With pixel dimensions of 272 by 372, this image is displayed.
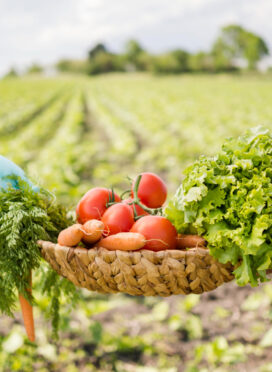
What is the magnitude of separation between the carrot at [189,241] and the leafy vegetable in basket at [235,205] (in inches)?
1.6

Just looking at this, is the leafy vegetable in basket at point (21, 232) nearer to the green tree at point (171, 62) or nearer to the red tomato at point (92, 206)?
the red tomato at point (92, 206)

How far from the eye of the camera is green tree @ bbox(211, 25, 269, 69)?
290 ft

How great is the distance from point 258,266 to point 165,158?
9.22m

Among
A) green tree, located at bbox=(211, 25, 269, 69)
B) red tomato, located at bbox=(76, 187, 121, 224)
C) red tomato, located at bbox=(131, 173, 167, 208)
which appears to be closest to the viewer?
red tomato, located at bbox=(76, 187, 121, 224)

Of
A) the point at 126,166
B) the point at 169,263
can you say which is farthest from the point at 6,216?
the point at 126,166

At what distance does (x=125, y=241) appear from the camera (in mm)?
1945

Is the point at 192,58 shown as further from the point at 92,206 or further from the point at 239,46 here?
the point at 92,206

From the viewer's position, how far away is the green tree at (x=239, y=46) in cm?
8831

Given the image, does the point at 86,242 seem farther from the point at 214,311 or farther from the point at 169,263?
the point at 214,311

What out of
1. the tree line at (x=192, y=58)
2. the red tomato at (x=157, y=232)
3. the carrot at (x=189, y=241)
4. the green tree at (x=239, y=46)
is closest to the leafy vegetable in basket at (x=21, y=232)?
the red tomato at (x=157, y=232)

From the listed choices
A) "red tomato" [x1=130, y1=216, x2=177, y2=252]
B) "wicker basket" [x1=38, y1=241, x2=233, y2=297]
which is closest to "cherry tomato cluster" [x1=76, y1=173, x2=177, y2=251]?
"red tomato" [x1=130, y1=216, x2=177, y2=252]

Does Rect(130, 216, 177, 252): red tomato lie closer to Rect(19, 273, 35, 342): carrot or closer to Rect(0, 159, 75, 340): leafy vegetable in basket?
Rect(0, 159, 75, 340): leafy vegetable in basket

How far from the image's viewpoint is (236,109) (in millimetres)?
21625

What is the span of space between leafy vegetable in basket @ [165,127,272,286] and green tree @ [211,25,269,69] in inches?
3438
